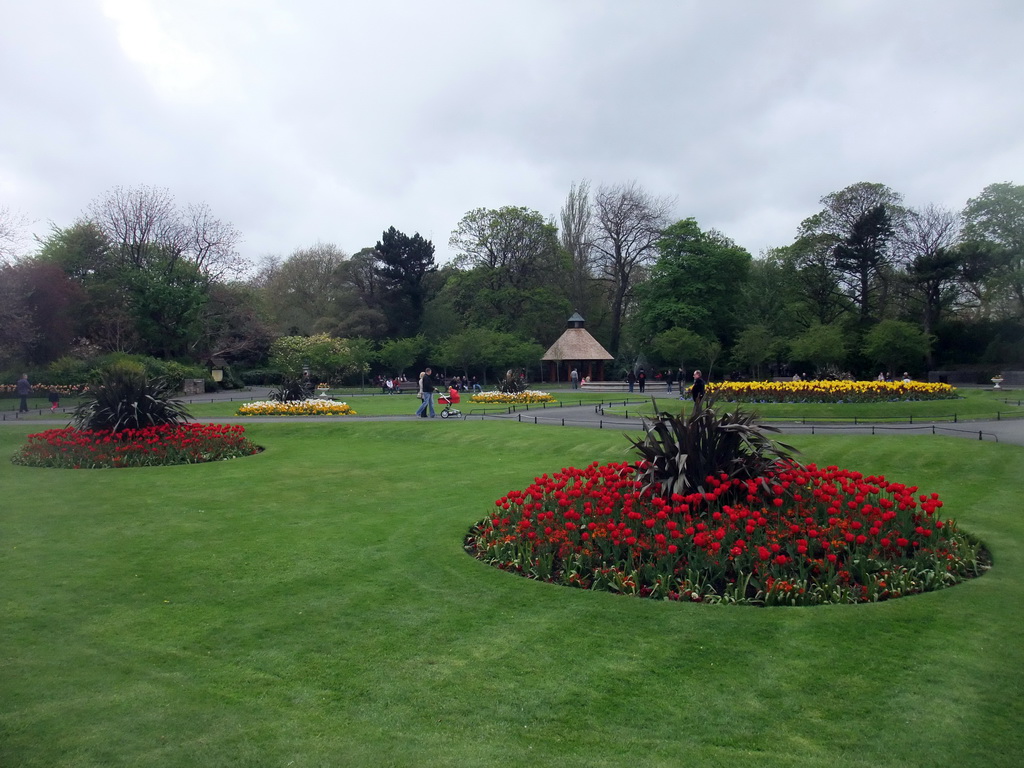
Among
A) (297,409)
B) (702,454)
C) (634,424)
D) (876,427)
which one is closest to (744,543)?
(702,454)

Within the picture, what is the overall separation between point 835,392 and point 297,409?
1917 centimetres

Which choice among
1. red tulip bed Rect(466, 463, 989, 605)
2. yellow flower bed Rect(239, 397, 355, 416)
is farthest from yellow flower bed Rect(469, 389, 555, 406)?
red tulip bed Rect(466, 463, 989, 605)

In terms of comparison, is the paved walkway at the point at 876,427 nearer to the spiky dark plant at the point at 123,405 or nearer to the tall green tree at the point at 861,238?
the spiky dark plant at the point at 123,405

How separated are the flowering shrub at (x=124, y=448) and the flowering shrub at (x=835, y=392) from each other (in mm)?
14648

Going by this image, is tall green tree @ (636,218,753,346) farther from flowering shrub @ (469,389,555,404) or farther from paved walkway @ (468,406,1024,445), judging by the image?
paved walkway @ (468,406,1024,445)

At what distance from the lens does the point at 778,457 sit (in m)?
8.66

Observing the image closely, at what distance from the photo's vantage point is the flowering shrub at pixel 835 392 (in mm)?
22797

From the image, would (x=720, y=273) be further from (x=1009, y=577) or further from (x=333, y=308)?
(x=1009, y=577)

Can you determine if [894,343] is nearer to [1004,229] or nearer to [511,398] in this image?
[1004,229]

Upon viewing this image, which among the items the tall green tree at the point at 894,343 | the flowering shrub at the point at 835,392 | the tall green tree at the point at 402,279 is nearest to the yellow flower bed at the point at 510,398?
the flowering shrub at the point at 835,392

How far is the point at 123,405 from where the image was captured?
16734 mm

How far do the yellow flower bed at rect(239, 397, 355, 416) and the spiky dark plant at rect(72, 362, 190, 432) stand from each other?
992 cm

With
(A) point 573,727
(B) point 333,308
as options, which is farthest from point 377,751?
(B) point 333,308

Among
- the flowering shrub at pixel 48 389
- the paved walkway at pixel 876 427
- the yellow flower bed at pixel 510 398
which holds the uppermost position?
the flowering shrub at pixel 48 389
